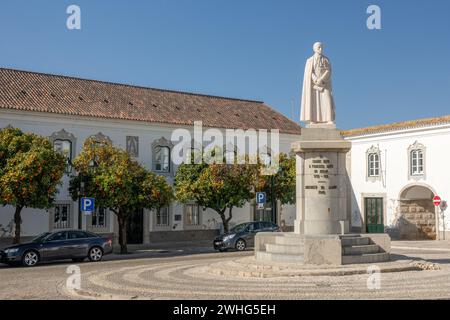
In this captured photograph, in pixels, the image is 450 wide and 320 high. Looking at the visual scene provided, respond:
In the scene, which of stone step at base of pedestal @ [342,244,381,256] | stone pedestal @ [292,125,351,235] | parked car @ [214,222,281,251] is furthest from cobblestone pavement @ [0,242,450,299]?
parked car @ [214,222,281,251]

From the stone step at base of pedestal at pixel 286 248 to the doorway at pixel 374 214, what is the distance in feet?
75.8

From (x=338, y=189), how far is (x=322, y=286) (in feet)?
16.1

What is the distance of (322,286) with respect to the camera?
1305cm

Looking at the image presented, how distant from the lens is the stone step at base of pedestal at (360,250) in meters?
16.2

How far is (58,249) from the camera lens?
22500mm

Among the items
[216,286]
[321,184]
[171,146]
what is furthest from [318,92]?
[171,146]

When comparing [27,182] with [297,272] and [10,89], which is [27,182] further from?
A: [297,272]

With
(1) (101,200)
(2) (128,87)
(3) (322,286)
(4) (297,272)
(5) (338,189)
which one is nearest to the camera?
(3) (322,286)

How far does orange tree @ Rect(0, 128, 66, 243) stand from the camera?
82.1 ft

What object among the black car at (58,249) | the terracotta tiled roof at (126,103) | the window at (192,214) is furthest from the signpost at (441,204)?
the black car at (58,249)

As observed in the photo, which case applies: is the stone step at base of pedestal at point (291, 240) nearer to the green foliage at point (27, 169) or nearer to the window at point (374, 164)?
the green foliage at point (27, 169)

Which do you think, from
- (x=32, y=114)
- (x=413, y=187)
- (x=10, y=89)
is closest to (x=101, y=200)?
(x=32, y=114)

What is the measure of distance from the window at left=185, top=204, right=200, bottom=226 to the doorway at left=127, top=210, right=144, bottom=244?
3.31 m

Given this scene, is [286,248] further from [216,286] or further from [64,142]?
[64,142]
